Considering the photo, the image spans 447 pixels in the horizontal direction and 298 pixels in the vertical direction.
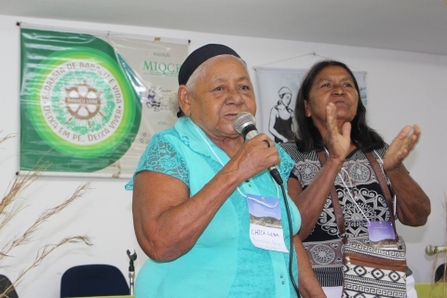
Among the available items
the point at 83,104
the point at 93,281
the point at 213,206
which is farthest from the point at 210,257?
the point at 83,104

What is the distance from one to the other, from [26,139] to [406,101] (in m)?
3.82

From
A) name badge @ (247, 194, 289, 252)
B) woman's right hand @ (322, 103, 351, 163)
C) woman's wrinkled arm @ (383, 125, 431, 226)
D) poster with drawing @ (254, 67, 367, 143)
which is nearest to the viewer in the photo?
name badge @ (247, 194, 289, 252)

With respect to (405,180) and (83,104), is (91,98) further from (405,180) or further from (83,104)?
(405,180)

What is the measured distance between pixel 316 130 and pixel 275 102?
126 inches

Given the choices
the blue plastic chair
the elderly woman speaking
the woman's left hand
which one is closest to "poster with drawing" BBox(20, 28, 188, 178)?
the blue plastic chair

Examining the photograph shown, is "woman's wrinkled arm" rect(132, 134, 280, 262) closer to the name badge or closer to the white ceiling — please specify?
the name badge

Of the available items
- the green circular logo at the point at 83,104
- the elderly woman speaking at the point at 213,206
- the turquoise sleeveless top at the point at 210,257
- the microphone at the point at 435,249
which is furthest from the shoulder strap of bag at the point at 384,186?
the green circular logo at the point at 83,104

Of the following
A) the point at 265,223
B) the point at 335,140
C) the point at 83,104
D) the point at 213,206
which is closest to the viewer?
the point at 213,206

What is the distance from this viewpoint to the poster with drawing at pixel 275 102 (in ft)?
19.2

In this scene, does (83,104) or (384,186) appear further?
(83,104)

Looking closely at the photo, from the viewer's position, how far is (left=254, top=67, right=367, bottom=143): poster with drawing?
5844 mm

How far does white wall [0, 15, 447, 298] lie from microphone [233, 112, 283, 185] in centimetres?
353

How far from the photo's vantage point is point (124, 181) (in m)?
5.34

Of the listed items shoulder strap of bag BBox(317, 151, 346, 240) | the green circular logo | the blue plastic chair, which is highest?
the green circular logo
